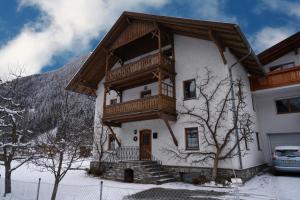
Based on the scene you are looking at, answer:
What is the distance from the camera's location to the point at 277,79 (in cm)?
1516

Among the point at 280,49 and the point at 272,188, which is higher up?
the point at 280,49

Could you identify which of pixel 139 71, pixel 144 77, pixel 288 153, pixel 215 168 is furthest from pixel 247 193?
pixel 144 77

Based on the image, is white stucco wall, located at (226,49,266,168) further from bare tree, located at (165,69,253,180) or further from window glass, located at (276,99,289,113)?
window glass, located at (276,99,289,113)

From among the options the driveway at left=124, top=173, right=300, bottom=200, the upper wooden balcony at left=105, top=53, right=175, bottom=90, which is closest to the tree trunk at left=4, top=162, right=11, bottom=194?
the driveway at left=124, top=173, right=300, bottom=200

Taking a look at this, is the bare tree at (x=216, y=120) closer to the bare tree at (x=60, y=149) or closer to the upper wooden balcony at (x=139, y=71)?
the upper wooden balcony at (x=139, y=71)

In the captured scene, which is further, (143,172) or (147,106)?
(147,106)

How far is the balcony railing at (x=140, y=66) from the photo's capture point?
1456 centimetres

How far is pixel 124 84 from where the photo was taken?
690 inches

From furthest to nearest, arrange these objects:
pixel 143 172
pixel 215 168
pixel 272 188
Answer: pixel 143 172
pixel 215 168
pixel 272 188

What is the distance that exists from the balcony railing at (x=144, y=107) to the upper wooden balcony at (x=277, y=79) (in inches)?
235

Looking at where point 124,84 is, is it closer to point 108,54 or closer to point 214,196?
point 108,54

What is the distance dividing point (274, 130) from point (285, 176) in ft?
12.1

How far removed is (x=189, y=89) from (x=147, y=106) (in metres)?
3.02

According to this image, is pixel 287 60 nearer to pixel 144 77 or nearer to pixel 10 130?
pixel 144 77
